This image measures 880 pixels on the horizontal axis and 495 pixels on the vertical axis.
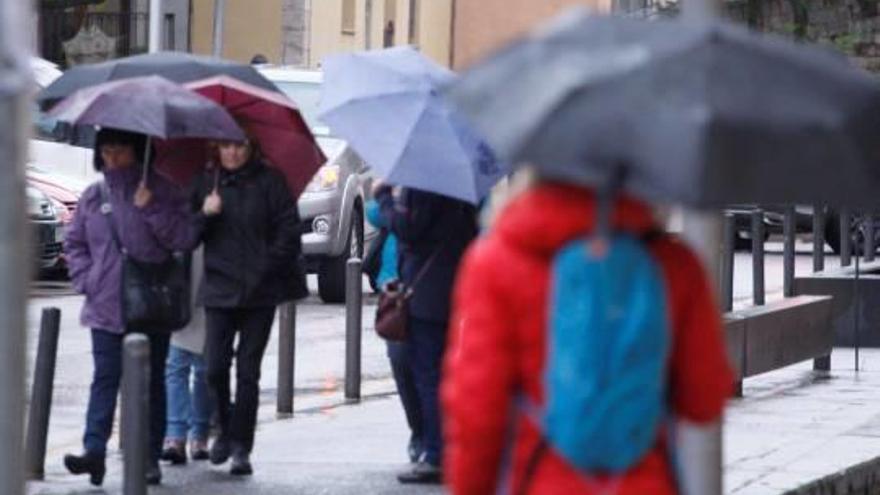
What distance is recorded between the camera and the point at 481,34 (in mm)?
52719

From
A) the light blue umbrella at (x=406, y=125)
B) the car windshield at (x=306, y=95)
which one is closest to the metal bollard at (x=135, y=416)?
the light blue umbrella at (x=406, y=125)

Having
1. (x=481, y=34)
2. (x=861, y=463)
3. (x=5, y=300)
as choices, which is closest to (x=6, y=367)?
(x=5, y=300)

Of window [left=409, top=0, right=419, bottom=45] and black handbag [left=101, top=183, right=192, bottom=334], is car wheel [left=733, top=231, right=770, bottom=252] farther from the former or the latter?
black handbag [left=101, top=183, right=192, bottom=334]

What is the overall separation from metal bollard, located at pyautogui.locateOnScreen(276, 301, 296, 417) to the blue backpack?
8457 mm

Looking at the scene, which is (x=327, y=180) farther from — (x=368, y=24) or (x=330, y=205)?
(x=368, y=24)

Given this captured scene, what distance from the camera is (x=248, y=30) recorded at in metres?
44.6

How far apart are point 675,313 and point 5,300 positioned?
1.50 metres

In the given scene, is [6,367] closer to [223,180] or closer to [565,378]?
[565,378]

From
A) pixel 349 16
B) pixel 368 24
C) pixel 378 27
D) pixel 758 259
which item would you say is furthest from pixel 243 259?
pixel 378 27

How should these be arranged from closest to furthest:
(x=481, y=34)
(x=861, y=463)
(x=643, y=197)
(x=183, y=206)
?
(x=643, y=197), (x=183, y=206), (x=861, y=463), (x=481, y=34)

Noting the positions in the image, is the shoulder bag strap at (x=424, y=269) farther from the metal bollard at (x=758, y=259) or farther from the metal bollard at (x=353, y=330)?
the metal bollard at (x=758, y=259)

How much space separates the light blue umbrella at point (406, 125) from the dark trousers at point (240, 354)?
0.92 m

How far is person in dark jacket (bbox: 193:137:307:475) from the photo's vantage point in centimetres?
1081

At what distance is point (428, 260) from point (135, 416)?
264cm
